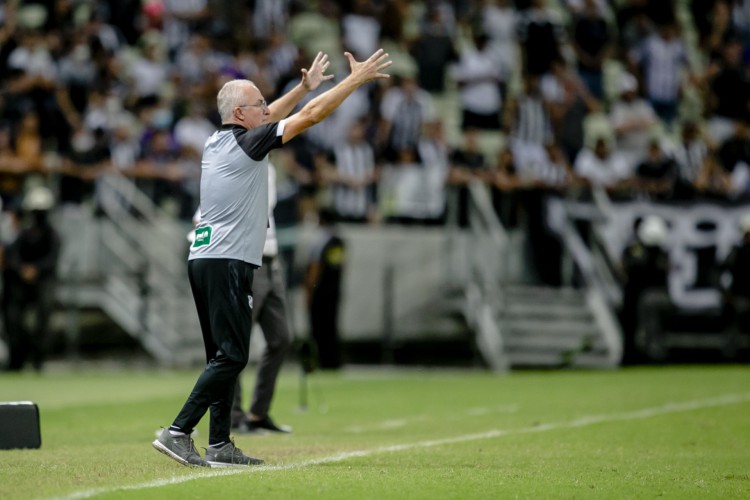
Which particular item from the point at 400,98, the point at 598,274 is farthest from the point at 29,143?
the point at 598,274

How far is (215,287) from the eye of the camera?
880 cm

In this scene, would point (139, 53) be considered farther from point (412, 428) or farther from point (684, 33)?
point (412, 428)

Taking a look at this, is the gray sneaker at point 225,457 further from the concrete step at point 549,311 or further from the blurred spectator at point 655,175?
the blurred spectator at point 655,175

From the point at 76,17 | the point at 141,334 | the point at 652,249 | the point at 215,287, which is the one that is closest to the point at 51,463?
the point at 215,287

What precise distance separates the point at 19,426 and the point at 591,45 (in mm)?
18315

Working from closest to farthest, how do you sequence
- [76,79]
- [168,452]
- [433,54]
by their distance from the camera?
[168,452] → [76,79] → [433,54]

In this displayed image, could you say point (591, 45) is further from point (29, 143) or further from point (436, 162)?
point (29, 143)

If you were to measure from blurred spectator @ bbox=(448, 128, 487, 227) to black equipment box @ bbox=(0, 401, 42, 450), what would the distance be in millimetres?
11944

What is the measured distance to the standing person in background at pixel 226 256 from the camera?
8.74 meters

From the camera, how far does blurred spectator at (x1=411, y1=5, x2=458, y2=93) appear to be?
24.7 m

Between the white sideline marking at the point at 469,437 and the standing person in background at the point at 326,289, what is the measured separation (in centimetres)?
645

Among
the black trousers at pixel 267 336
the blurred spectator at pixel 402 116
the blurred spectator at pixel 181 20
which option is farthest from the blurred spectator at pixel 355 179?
the black trousers at pixel 267 336

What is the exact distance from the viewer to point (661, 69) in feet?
86.5

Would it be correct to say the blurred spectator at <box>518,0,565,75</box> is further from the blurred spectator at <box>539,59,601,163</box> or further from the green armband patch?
the green armband patch
